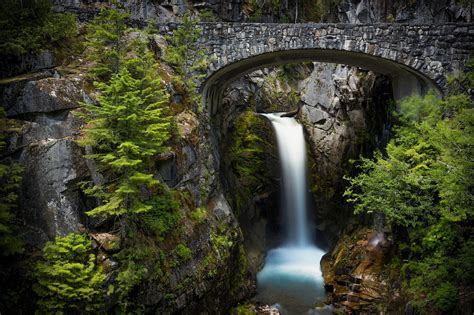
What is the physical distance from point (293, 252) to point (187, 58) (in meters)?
9.71

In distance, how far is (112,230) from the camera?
7.58 metres

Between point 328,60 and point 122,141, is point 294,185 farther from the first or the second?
point 122,141

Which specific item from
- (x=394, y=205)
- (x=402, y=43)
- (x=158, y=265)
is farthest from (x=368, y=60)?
(x=158, y=265)

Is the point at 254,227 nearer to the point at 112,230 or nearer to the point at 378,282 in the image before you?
the point at 378,282

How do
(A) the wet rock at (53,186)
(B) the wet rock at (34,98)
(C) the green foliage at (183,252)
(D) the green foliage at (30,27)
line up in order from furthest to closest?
(D) the green foliage at (30,27), (C) the green foliage at (183,252), (B) the wet rock at (34,98), (A) the wet rock at (53,186)

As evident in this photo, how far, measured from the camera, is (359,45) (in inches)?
483

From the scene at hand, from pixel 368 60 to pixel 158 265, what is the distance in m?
10.7

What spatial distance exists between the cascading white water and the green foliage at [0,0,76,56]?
10.3 meters

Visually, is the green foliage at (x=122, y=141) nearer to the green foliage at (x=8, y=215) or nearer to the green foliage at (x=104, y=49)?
the green foliage at (x=8, y=215)

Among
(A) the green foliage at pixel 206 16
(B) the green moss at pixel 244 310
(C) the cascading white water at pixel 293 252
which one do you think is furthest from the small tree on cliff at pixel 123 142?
(A) the green foliage at pixel 206 16

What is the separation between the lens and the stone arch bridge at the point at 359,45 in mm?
12016

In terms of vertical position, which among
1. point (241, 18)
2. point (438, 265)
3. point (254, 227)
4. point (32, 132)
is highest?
point (241, 18)

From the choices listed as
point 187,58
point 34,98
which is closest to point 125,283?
point 34,98

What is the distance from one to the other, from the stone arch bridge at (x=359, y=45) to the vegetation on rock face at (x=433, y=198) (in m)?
0.98
